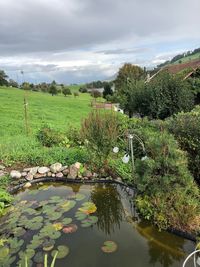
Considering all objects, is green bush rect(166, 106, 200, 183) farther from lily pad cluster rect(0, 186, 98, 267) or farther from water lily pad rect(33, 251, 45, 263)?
water lily pad rect(33, 251, 45, 263)

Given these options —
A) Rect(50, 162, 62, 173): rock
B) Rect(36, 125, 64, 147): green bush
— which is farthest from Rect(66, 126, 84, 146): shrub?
Rect(50, 162, 62, 173): rock

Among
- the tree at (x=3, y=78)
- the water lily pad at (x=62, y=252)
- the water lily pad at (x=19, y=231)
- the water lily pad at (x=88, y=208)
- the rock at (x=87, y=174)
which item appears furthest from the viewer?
the tree at (x=3, y=78)

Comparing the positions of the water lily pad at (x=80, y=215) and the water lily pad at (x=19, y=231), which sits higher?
the water lily pad at (x=80, y=215)

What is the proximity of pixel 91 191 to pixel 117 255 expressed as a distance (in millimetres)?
3250

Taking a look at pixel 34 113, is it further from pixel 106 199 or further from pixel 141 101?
pixel 106 199

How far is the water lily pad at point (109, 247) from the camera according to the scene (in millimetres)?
5865

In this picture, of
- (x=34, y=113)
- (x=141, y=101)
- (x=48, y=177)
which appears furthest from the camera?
(x=34, y=113)

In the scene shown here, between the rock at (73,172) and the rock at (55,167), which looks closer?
the rock at (73,172)

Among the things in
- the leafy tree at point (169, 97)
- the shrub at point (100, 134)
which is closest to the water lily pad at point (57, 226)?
the shrub at point (100, 134)

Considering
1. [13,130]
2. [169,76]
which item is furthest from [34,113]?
[169,76]

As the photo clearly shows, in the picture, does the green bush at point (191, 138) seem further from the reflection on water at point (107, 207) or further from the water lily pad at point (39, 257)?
the water lily pad at point (39, 257)

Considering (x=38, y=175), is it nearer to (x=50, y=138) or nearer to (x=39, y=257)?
(x=50, y=138)

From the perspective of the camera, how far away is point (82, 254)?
5.81 meters

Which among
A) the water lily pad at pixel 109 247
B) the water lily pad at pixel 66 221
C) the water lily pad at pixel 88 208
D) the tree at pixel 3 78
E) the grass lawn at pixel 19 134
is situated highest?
the tree at pixel 3 78
